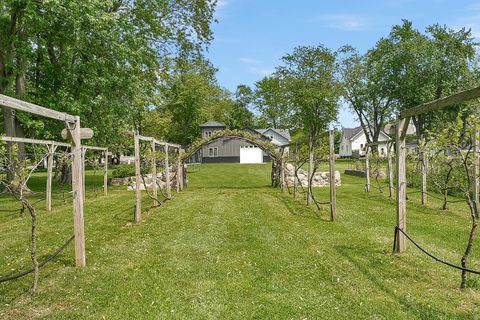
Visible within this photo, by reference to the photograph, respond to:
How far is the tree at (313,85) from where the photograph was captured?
4688cm

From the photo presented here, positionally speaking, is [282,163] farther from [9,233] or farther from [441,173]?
[9,233]

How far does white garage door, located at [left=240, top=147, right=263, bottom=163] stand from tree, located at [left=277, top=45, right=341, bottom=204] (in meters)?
7.05

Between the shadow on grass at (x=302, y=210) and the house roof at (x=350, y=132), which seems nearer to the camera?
the shadow on grass at (x=302, y=210)

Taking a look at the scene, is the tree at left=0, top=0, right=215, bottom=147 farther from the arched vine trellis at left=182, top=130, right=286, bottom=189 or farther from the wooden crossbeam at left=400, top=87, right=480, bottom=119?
the wooden crossbeam at left=400, top=87, right=480, bottom=119

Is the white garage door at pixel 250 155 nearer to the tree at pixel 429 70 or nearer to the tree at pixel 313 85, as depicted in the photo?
the tree at pixel 313 85

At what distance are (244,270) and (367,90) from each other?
41.6m

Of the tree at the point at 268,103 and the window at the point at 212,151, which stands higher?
the tree at the point at 268,103

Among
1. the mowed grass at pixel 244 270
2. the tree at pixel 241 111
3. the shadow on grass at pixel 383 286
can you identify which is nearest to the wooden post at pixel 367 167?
the mowed grass at pixel 244 270

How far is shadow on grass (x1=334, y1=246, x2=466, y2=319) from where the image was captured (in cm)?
423

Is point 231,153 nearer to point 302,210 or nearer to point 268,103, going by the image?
point 268,103

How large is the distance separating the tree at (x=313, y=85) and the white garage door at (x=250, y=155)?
705 centimetres

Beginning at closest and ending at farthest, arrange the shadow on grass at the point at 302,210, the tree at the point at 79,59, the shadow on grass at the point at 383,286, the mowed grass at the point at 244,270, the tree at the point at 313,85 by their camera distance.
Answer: the shadow on grass at the point at 383,286 < the mowed grass at the point at 244,270 < the shadow on grass at the point at 302,210 < the tree at the point at 79,59 < the tree at the point at 313,85

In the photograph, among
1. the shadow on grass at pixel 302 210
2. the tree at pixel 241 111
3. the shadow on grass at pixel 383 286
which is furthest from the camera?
the tree at pixel 241 111

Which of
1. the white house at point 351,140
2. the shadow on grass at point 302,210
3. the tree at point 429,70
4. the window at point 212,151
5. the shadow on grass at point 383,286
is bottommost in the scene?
the shadow on grass at point 383,286
